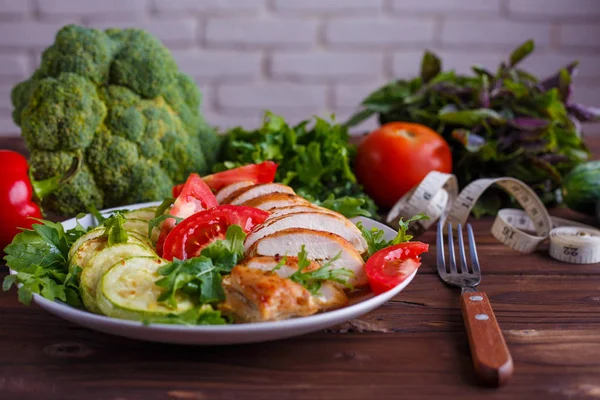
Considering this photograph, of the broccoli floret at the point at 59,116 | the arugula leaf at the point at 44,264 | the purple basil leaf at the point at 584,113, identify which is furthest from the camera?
the purple basil leaf at the point at 584,113

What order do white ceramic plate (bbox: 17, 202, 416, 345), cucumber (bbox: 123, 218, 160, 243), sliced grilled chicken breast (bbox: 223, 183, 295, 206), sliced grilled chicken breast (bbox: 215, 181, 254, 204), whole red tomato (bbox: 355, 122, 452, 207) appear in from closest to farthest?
white ceramic plate (bbox: 17, 202, 416, 345)
cucumber (bbox: 123, 218, 160, 243)
sliced grilled chicken breast (bbox: 223, 183, 295, 206)
sliced grilled chicken breast (bbox: 215, 181, 254, 204)
whole red tomato (bbox: 355, 122, 452, 207)

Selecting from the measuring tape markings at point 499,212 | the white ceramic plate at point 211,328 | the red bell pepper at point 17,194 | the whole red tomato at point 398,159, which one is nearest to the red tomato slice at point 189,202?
the white ceramic plate at point 211,328

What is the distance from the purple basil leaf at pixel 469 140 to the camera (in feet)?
9.81

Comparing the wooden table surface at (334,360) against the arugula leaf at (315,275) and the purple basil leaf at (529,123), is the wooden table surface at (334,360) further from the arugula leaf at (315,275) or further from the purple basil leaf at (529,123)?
the purple basil leaf at (529,123)

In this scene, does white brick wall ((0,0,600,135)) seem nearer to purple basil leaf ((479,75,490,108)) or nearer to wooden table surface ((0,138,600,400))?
purple basil leaf ((479,75,490,108))

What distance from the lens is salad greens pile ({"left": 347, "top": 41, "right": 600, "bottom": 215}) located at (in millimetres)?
3035

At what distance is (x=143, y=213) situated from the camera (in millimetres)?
2211

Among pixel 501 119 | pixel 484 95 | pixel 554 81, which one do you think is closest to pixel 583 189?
pixel 501 119

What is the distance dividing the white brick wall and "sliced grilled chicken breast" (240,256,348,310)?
4103 mm

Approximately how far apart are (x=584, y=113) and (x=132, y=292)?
8.27 ft

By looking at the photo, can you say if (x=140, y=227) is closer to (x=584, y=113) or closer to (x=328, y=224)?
(x=328, y=224)

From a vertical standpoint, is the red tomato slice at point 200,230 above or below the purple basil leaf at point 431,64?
below

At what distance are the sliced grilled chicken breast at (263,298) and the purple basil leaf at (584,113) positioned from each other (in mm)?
2257

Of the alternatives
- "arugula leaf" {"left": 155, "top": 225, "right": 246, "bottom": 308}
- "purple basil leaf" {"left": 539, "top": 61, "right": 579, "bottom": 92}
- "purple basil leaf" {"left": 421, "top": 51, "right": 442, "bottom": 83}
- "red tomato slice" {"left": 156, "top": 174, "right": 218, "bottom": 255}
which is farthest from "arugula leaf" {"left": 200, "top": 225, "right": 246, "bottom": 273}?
"purple basil leaf" {"left": 539, "top": 61, "right": 579, "bottom": 92}
